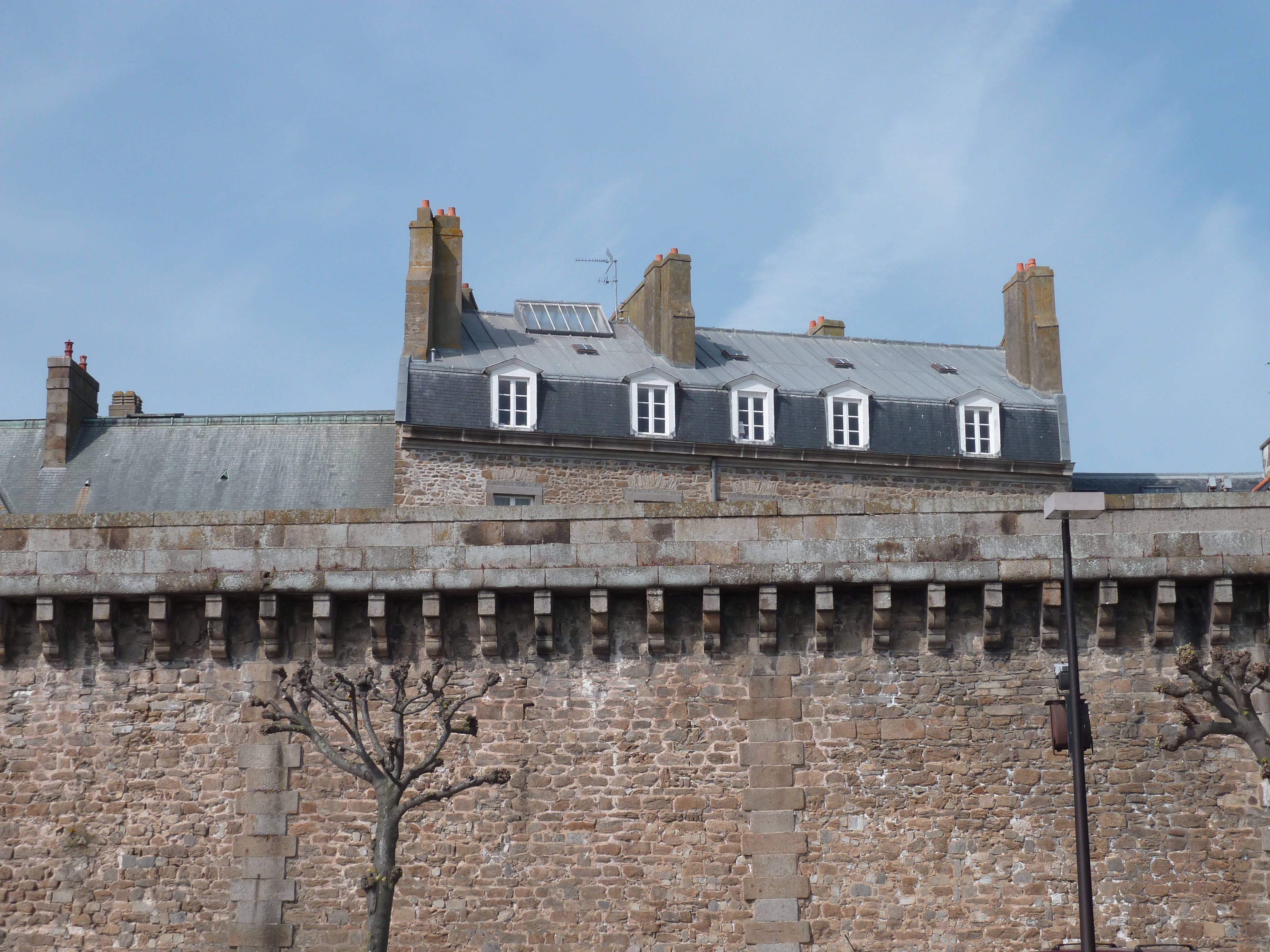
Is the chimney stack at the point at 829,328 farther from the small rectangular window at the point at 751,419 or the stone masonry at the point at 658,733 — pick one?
the stone masonry at the point at 658,733

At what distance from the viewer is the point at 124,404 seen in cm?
3394

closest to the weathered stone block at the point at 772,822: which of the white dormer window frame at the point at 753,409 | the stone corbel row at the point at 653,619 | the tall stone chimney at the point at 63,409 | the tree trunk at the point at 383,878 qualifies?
the stone corbel row at the point at 653,619

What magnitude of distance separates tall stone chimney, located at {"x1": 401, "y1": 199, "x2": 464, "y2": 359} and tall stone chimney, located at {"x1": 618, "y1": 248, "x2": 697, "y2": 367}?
3.81 meters

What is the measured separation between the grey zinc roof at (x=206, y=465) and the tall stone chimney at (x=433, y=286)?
1.92 m

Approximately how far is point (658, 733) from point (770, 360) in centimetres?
1908

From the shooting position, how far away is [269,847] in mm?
14945

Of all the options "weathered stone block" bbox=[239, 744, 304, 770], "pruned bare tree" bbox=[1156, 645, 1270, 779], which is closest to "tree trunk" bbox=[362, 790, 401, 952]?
"weathered stone block" bbox=[239, 744, 304, 770]

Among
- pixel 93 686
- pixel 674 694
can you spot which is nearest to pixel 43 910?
pixel 93 686

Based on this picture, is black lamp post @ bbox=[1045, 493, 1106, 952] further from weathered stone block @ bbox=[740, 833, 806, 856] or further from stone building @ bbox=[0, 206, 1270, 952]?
weathered stone block @ bbox=[740, 833, 806, 856]

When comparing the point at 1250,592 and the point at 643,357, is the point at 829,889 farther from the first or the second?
the point at 643,357

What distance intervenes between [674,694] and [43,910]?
6107 mm

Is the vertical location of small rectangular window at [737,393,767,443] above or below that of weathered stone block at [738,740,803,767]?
above

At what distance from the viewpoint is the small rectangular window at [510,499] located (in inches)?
1147

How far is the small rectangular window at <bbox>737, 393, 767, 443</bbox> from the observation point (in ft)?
101
